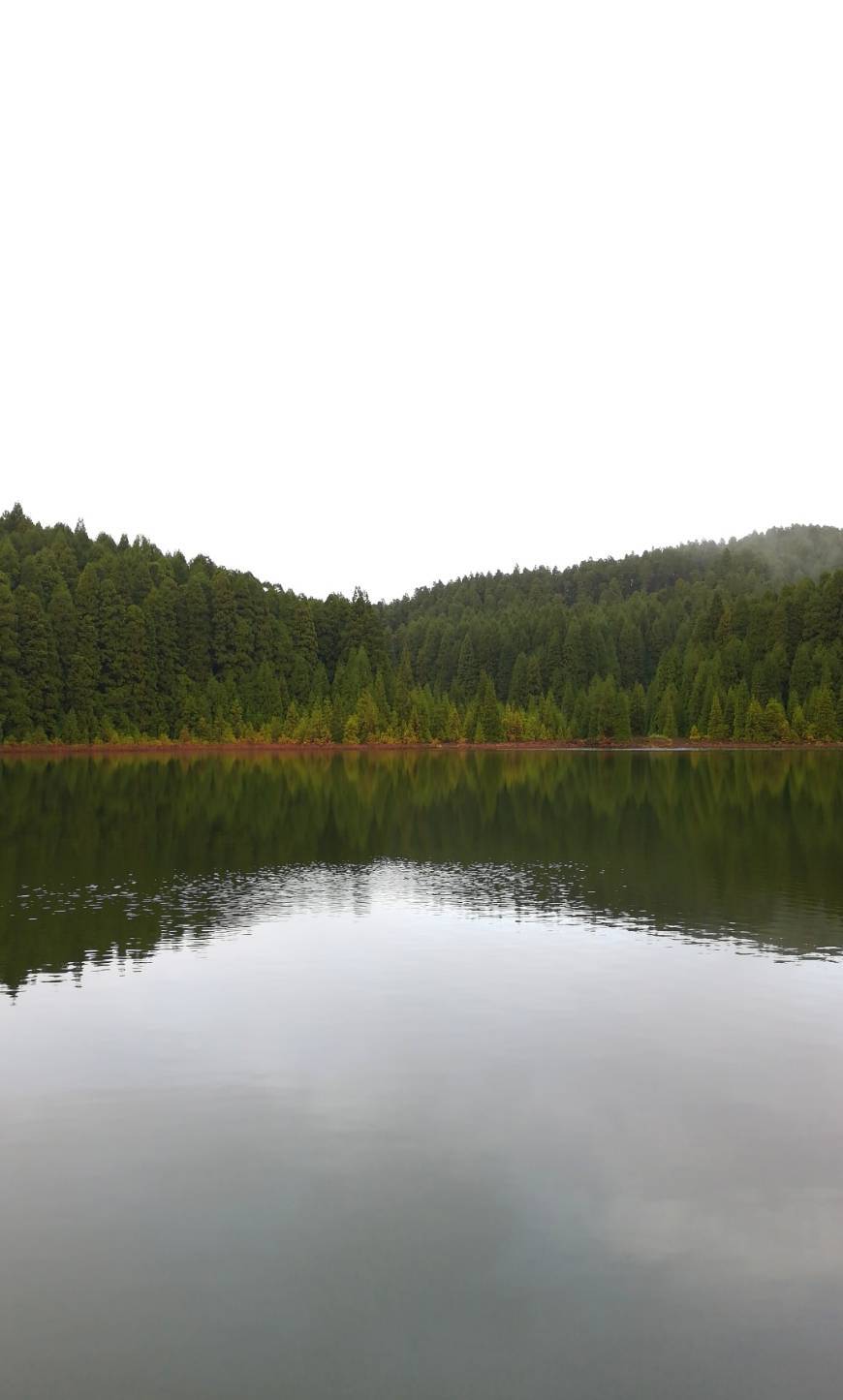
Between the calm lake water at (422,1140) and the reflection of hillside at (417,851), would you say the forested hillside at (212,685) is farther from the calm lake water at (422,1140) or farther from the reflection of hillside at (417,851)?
the calm lake water at (422,1140)

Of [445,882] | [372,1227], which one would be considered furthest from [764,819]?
[372,1227]

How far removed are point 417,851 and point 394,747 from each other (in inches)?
4869

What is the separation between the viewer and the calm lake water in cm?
1120

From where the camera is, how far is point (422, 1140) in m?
16.3

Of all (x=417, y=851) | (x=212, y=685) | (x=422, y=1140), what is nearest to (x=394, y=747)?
(x=212, y=685)

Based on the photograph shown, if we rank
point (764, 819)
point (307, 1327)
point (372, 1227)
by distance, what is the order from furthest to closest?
point (764, 819)
point (372, 1227)
point (307, 1327)

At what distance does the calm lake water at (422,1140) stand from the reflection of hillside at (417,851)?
0.41 metres

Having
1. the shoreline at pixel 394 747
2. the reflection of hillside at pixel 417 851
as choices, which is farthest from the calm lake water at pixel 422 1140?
the shoreline at pixel 394 747

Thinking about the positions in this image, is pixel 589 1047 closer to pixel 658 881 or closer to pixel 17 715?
pixel 658 881

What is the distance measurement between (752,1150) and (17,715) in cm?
15378

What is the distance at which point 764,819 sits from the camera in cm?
5997

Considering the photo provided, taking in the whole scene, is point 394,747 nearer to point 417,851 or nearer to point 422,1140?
point 417,851

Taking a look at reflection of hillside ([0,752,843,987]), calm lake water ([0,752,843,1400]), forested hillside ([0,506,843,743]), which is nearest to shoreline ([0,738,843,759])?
forested hillside ([0,506,843,743])

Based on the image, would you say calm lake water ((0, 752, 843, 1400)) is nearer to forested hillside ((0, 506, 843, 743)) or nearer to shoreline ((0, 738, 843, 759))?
shoreline ((0, 738, 843, 759))
